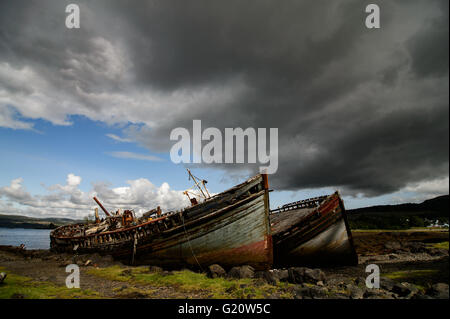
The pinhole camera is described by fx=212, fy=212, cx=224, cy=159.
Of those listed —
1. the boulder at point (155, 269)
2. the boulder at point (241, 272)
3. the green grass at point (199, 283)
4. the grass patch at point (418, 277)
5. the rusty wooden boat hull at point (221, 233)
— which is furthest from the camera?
the boulder at point (155, 269)

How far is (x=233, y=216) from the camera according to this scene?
1285cm

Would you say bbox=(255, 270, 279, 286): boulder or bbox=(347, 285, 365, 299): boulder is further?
bbox=(255, 270, 279, 286): boulder

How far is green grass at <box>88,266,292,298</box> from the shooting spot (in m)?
9.01

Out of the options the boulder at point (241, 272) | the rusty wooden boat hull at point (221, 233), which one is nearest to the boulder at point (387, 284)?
the rusty wooden boat hull at point (221, 233)

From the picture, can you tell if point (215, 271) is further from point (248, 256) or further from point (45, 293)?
point (45, 293)

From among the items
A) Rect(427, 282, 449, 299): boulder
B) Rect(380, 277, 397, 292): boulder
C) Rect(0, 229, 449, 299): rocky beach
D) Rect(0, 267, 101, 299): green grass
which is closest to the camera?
Rect(427, 282, 449, 299): boulder

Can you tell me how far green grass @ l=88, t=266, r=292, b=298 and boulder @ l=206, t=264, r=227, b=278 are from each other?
29 centimetres

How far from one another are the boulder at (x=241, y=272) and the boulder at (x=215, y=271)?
49 cm

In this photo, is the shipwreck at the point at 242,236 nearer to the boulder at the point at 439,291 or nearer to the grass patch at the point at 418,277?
the grass patch at the point at 418,277

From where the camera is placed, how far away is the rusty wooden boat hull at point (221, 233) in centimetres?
1258

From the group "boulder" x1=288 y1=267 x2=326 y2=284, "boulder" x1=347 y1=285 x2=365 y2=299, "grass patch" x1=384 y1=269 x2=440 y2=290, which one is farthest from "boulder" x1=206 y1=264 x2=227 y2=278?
"grass patch" x1=384 y1=269 x2=440 y2=290

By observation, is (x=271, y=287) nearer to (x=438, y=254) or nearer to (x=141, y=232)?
(x=141, y=232)

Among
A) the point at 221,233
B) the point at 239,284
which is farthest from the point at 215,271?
the point at 239,284

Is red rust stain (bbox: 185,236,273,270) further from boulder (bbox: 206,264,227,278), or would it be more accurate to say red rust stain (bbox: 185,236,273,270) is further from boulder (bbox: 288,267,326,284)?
boulder (bbox: 288,267,326,284)
